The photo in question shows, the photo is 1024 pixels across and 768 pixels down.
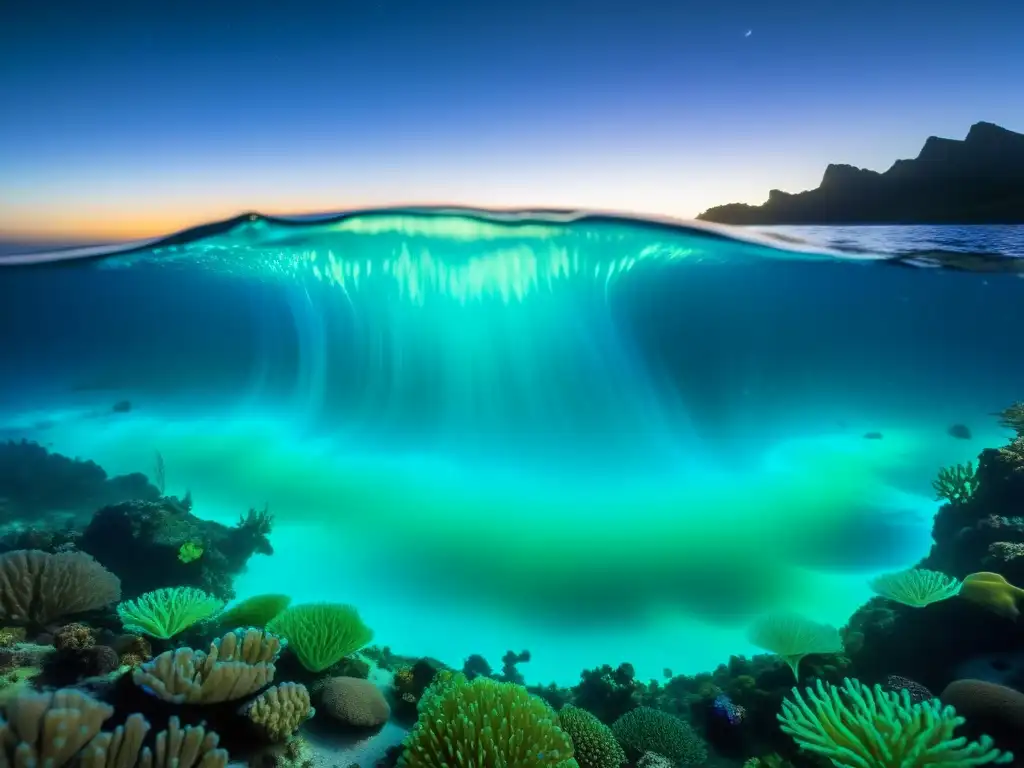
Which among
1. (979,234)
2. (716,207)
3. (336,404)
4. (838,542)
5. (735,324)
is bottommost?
(838,542)

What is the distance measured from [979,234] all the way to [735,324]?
13.4 metres

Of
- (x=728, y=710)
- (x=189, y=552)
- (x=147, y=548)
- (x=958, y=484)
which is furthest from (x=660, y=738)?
(x=958, y=484)

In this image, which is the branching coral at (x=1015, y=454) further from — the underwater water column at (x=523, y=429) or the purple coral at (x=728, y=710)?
the purple coral at (x=728, y=710)

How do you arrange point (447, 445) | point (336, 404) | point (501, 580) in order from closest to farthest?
point (501, 580), point (447, 445), point (336, 404)

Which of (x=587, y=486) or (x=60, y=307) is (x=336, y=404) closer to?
(x=587, y=486)

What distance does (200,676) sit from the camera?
3.67 m

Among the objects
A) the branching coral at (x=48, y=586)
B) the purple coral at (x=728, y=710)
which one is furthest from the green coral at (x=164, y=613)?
the purple coral at (x=728, y=710)

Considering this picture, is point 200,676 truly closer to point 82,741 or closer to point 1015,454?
point 82,741

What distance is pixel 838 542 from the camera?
1577 cm

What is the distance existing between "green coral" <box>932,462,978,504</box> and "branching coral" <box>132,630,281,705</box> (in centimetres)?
1283

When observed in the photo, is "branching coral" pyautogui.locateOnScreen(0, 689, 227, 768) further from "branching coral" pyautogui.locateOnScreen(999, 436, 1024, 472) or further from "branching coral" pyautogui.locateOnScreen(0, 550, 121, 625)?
"branching coral" pyautogui.locateOnScreen(999, 436, 1024, 472)

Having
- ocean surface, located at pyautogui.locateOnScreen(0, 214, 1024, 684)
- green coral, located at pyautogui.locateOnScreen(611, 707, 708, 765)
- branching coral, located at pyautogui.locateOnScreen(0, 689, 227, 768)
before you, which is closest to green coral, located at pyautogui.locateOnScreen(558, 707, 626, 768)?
green coral, located at pyautogui.locateOnScreen(611, 707, 708, 765)

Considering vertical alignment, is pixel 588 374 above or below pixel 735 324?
below

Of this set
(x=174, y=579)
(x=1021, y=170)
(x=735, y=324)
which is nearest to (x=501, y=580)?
(x=174, y=579)
